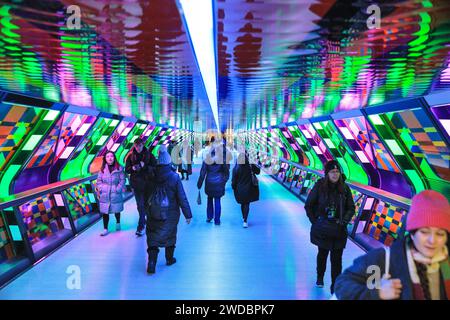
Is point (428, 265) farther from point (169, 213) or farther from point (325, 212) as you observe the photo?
point (169, 213)

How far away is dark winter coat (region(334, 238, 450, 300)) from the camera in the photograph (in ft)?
5.70

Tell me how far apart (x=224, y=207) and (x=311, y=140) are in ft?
9.56

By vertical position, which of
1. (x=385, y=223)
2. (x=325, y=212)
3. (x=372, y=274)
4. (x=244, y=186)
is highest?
(x=372, y=274)

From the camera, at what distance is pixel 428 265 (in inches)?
69.3

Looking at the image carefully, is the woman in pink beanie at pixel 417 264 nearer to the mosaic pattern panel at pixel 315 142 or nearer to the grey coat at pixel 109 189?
the grey coat at pixel 109 189

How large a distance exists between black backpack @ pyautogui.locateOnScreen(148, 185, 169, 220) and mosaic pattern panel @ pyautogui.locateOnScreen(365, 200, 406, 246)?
338 cm

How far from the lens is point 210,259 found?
513cm

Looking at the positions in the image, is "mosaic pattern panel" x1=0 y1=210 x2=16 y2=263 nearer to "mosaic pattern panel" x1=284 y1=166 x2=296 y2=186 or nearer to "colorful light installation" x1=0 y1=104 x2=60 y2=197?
"colorful light installation" x1=0 y1=104 x2=60 y2=197

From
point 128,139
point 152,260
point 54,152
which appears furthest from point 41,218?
point 128,139

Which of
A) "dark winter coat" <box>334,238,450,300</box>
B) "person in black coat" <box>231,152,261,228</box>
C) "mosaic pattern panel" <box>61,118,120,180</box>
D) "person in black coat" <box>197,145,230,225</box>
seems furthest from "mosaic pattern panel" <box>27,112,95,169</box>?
"dark winter coat" <box>334,238,450,300</box>

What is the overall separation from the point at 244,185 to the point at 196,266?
2359mm
